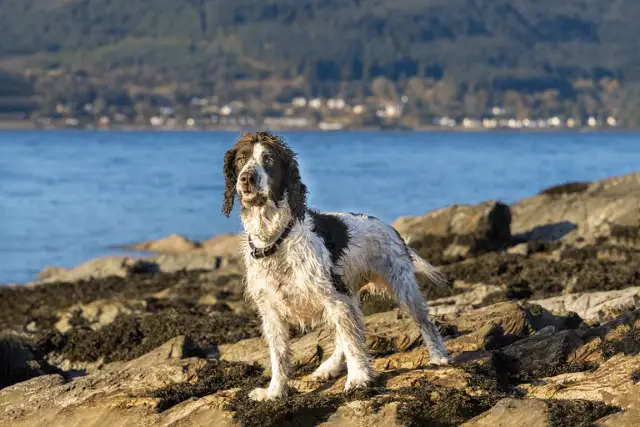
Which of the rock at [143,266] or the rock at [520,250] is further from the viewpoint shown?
the rock at [143,266]

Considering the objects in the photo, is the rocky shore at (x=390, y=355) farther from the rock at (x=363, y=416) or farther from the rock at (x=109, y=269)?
the rock at (x=109, y=269)

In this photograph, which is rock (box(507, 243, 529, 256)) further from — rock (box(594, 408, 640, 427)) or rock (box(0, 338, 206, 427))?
rock (box(594, 408, 640, 427))

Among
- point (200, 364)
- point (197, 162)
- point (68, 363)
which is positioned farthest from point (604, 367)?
point (197, 162)

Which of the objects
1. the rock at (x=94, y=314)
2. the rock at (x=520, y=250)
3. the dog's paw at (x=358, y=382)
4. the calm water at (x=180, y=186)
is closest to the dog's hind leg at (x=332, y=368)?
the dog's paw at (x=358, y=382)

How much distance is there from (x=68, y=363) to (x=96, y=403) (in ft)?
21.4

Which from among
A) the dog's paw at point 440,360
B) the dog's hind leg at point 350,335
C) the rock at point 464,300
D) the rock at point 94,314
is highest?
the dog's hind leg at point 350,335

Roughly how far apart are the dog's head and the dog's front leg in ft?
3.34

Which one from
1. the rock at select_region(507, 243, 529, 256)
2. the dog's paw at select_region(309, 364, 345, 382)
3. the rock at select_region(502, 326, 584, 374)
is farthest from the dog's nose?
the rock at select_region(507, 243, 529, 256)

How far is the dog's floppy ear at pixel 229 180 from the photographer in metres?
10.6

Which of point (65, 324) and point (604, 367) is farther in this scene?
point (65, 324)

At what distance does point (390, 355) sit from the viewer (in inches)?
482

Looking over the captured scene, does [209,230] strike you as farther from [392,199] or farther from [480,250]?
[480,250]

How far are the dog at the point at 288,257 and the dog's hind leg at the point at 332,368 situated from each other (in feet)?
0.05

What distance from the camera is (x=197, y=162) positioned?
144 m
